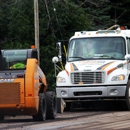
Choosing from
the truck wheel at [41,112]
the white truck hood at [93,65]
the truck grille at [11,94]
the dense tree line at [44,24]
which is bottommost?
the truck wheel at [41,112]

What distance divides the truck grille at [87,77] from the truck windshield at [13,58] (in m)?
4.34

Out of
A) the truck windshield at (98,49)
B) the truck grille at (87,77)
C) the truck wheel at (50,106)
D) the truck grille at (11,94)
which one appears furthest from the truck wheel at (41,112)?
the truck windshield at (98,49)

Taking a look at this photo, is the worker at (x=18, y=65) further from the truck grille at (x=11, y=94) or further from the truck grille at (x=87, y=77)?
the truck grille at (x=87, y=77)

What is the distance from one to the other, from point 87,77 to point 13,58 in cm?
472

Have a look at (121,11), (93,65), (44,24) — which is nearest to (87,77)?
(93,65)

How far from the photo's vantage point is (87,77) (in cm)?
2238

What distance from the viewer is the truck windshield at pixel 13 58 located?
18.1 metres

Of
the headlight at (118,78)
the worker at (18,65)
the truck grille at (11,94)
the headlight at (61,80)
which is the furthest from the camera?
the headlight at (61,80)

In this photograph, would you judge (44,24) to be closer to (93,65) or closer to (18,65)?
(93,65)

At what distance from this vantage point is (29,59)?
698 inches

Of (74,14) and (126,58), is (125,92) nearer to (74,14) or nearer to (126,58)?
(126,58)

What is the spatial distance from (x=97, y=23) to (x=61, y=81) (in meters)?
22.4

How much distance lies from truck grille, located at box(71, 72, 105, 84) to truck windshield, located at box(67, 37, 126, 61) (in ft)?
4.03

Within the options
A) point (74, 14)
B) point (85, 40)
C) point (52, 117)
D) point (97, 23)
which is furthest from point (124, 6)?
point (52, 117)
